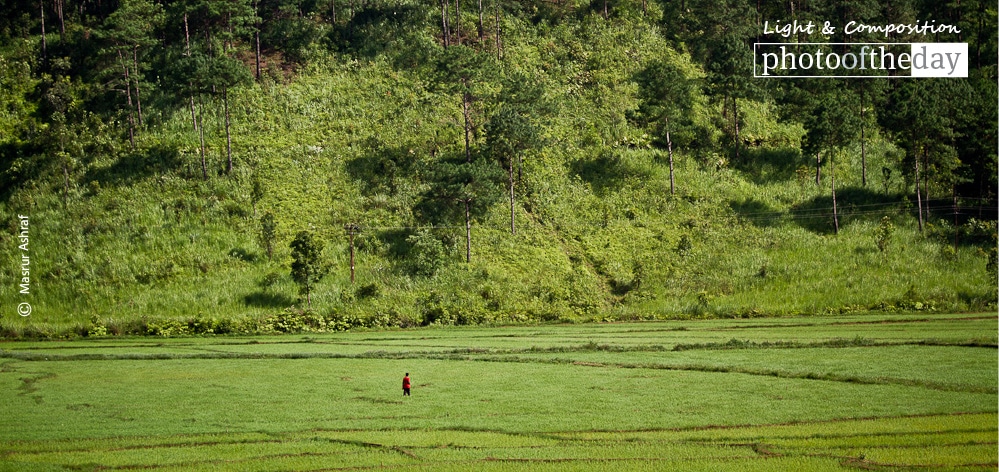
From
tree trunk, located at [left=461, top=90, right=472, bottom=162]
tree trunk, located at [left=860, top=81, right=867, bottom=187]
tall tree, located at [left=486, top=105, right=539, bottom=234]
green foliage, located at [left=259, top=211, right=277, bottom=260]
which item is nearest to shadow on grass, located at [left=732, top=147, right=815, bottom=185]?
tree trunk, located at [left=860, top=81, right=867, bottom=187]

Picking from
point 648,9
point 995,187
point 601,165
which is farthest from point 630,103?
point 995,187

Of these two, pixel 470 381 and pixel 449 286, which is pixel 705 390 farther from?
pixel 449 286

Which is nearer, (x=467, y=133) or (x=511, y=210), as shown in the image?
(x=511, y=210)

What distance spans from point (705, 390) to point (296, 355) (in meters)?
24.7

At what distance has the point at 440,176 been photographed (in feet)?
256

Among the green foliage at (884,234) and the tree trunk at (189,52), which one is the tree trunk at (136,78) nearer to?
the tree trunk at (189,52)

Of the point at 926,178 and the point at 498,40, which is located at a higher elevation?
the point at 498,40

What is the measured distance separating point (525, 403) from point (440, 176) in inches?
1697

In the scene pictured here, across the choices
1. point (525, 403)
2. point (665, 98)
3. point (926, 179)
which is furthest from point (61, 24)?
point (926, 179)

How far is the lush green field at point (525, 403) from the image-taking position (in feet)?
99.5

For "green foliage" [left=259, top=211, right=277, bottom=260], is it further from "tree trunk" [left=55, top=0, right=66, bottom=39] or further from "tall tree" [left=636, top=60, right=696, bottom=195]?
"tree trunk" [left=55, top=0, right=66, bottom=39]

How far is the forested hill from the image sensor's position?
236 ft

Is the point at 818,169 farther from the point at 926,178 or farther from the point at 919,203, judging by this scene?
the point at 919,203

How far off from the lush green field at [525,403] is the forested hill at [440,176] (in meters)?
15.4
